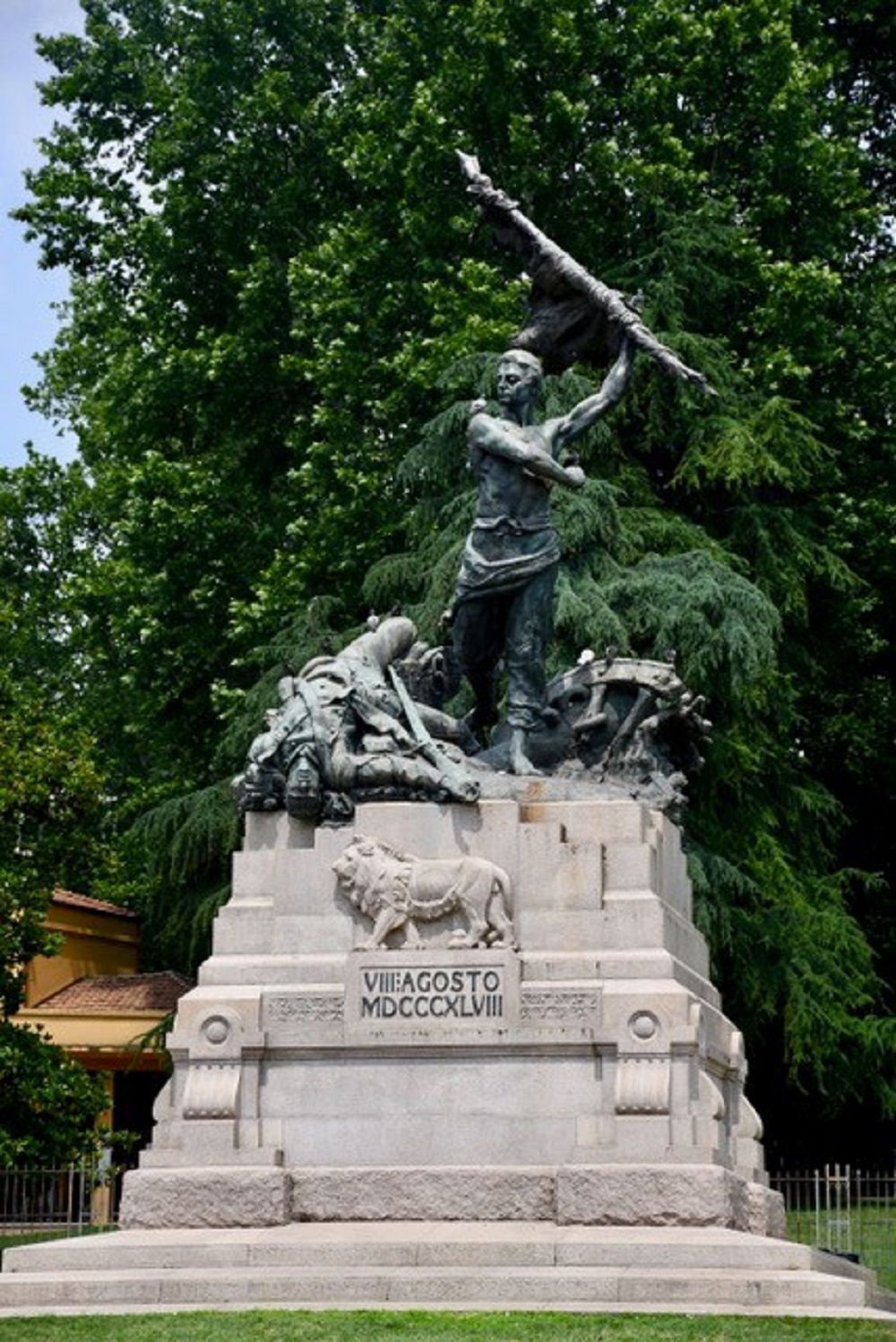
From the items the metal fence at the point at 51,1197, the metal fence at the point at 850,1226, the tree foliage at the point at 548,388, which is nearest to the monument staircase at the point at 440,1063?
the metal fence at the point at 850,1226

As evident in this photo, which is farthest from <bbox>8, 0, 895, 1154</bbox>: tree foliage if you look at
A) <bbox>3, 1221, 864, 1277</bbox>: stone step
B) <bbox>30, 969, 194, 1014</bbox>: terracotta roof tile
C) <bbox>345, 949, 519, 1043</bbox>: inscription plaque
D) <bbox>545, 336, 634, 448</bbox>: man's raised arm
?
<bbox>3, 1221, 864, 1277</bbox>: stone step

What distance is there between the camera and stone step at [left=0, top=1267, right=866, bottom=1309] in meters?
13.2

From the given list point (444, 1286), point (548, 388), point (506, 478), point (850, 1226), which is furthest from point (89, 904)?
point (444, 1286)

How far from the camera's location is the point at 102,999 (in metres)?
40.2

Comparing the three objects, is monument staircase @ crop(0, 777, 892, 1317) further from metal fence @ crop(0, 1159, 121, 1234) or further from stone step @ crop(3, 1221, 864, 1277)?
metal fence @ crop(0, 1159, 121, 1234)

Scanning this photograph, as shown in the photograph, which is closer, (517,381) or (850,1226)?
(517,381)

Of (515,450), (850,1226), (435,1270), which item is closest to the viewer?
(435,1270)

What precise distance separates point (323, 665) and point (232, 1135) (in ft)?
11.2

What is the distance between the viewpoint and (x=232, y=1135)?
1597cm

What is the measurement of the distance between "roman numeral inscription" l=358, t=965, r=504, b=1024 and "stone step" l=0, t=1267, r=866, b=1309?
203 centimetres

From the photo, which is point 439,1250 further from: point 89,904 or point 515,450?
point 89,904

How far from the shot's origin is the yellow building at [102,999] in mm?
38469

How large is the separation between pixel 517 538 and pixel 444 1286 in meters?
5.95

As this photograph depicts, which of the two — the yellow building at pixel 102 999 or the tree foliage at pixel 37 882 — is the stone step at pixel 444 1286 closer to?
the tree foliage at pixel 37 882
